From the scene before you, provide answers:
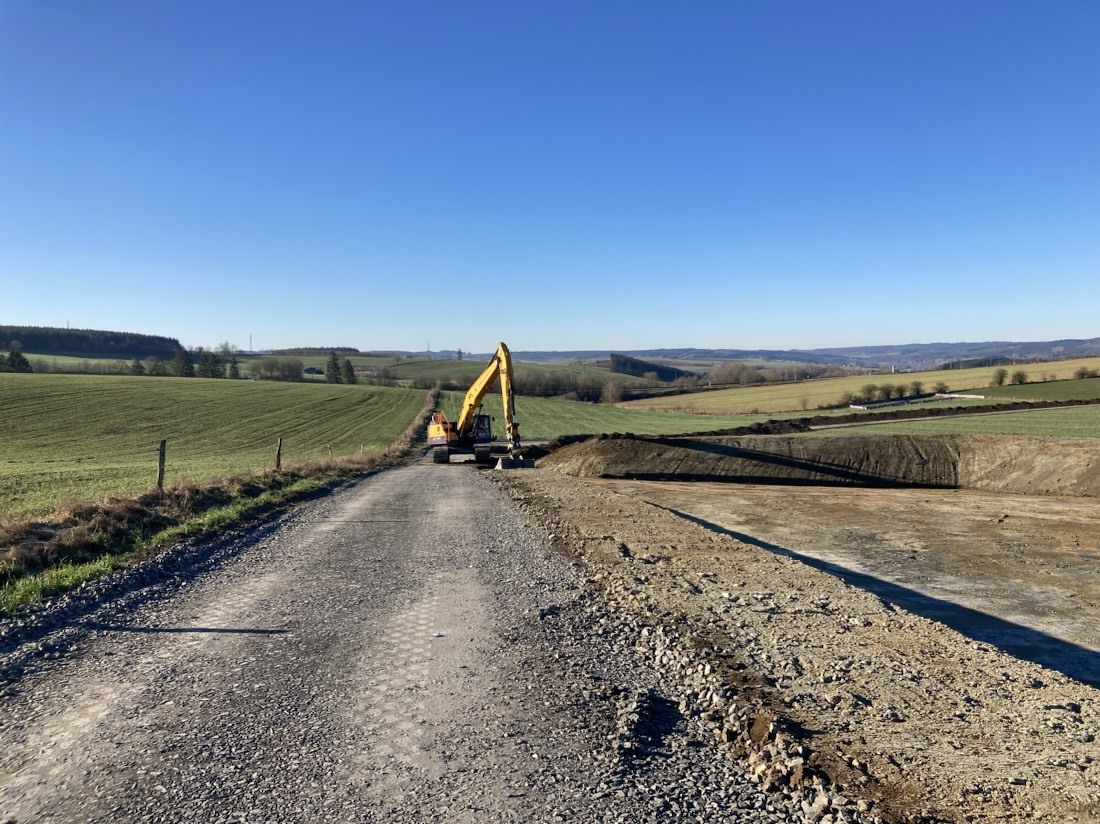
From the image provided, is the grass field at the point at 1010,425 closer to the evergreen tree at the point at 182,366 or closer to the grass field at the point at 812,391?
the grass field at the point at 812,391

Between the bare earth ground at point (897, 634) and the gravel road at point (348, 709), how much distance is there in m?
0.74

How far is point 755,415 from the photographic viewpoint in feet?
193

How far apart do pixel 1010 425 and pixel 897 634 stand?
3659 centimetres

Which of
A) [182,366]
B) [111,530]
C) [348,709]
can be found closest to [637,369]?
[182,366]

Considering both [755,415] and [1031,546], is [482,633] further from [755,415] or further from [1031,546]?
[755,415]

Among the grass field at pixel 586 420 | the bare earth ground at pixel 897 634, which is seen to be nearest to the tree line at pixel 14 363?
the grass field at pixel 586 420

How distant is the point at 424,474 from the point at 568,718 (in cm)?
2166

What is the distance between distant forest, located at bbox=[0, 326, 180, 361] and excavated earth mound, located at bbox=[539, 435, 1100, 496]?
95.9 meters

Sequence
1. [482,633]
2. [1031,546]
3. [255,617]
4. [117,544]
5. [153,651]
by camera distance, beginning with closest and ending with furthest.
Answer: [153,651] → [482,633] → [255,617] → [117,544] → [1031,546]

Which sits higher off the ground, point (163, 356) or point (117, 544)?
point (163, 356)

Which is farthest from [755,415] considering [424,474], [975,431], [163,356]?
[163,356]

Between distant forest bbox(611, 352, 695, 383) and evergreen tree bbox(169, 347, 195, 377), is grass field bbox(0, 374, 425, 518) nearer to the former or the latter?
evergreen tree bbox(169, 347, 195, 377)

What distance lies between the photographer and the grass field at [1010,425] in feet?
110

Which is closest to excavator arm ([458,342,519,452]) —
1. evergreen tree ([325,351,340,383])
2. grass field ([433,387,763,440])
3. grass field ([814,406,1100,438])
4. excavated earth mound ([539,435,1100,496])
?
excavated earth mound ([539,435,1100,496])
